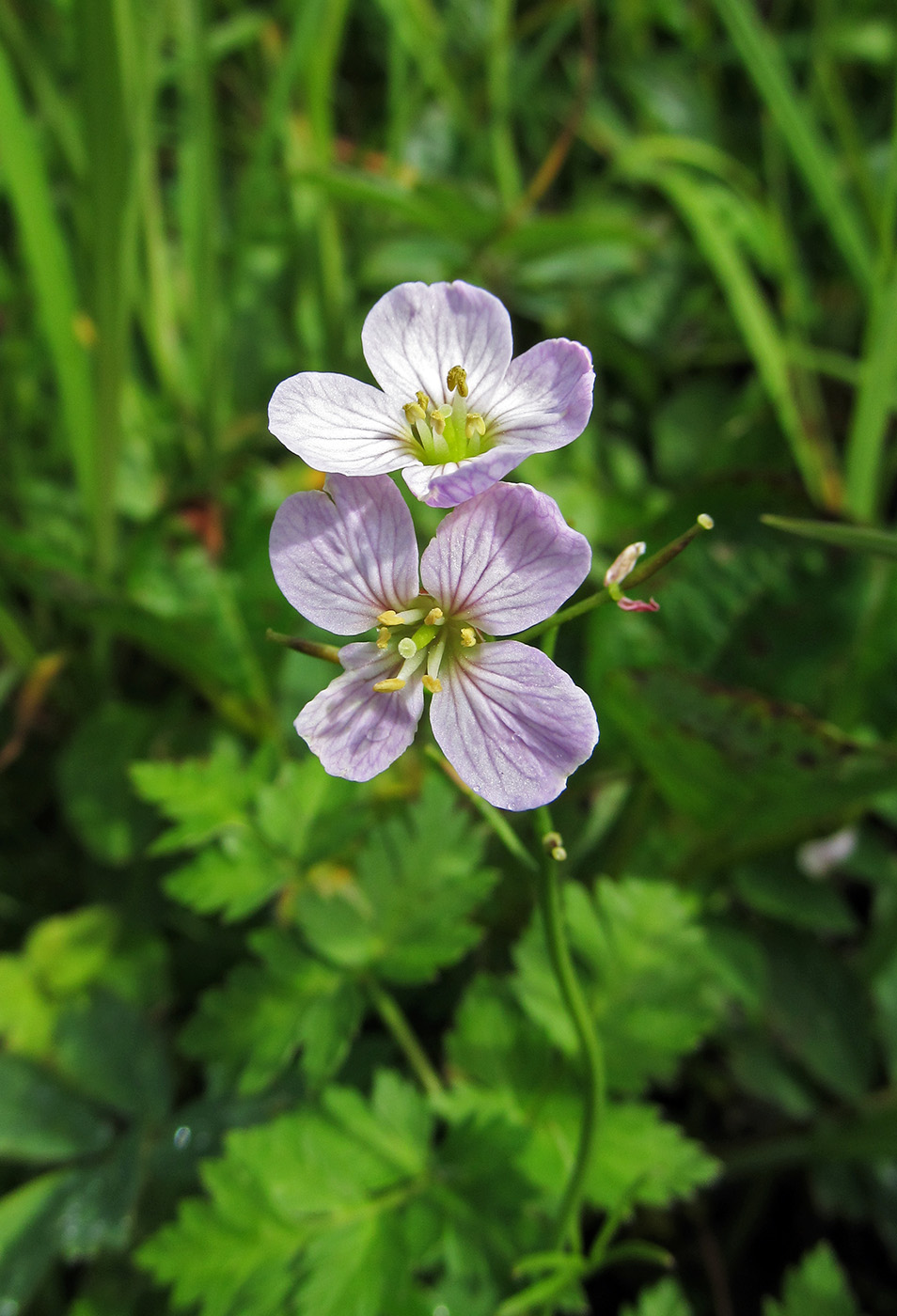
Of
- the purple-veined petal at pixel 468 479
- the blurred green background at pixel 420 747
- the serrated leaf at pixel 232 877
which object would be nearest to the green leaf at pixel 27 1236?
the blurred green background at pixel 420 747

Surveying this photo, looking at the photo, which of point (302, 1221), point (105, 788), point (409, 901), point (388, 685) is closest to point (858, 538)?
point (388, 685)

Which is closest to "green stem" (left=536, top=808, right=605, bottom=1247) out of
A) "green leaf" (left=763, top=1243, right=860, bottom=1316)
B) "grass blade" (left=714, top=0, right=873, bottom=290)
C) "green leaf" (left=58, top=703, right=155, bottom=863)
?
"green leaf" (left=763, top=1243, right=860, bottom=1316)

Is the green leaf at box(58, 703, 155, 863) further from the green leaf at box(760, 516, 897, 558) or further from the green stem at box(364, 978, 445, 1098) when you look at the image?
the green leaf at box(760, 516, 897, 558)

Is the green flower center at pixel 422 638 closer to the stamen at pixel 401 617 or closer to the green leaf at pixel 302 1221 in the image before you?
the stamen at pixel 401 617

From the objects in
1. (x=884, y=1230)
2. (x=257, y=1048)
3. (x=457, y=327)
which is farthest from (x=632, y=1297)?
(x=457, y=327)

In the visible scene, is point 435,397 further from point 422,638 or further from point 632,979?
point 632,979

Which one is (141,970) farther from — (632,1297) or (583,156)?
(583,156)
